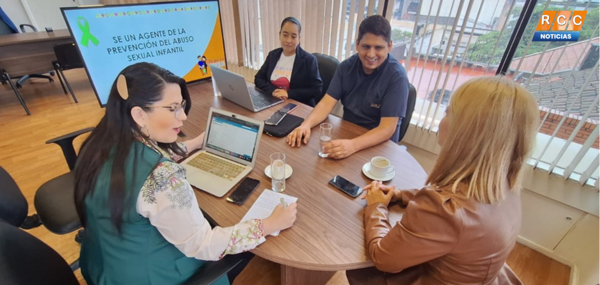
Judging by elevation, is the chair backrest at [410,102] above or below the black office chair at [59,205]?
above

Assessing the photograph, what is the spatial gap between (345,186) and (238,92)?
96cm

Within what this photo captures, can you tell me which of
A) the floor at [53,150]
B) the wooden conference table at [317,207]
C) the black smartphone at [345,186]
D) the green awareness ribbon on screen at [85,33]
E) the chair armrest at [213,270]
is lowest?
the floor at [53,150]

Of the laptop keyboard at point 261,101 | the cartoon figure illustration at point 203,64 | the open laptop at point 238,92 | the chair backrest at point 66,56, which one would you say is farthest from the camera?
the chair backrest at point 66,56

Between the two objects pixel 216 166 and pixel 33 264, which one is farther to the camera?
pixel 216 166

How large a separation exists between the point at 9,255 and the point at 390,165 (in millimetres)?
1254

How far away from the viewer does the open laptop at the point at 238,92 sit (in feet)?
5.20

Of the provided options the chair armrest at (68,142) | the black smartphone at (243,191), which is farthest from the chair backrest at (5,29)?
the black smartphone at (243,191)

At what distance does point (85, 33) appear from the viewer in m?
1.43

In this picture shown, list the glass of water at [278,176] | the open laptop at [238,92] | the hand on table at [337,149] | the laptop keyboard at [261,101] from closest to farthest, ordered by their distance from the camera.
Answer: the glass of water at [278,176] < the hand on table at [337,149] < the open laptop at [238,92] < the laptop keyboard at [261,101]

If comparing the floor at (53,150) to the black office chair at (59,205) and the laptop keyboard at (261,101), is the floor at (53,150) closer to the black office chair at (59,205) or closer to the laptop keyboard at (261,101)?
the black office chair at (59,205)

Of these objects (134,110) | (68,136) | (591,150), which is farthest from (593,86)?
(68,136)

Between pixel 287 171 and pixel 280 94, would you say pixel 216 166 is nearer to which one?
pixel 287 171

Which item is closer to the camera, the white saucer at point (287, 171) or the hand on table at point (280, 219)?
the hand on table at point (280, 219)

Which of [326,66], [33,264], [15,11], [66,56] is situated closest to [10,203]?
[33,264]
